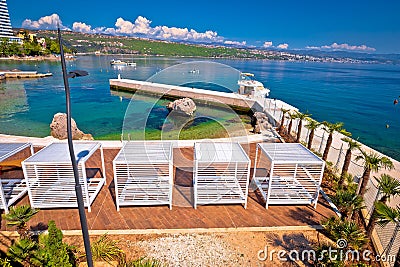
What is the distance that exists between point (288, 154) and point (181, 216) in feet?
9.53

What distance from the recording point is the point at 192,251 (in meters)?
4.11

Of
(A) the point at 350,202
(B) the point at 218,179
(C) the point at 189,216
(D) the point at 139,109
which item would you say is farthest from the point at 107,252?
(D) the point at 139,109

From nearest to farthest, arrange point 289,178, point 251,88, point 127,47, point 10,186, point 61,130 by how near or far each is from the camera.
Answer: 1. point 10,186
2. point 289,178
3. point 61,130
4. point 251,88
5. point 127,47

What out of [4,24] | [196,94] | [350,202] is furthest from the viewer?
[4,24]

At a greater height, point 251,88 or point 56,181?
point 251,88

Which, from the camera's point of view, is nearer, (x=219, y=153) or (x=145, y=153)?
(x=145, y=153)

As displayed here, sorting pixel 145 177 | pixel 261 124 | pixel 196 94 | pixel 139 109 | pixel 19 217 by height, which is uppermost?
pixel 19 217

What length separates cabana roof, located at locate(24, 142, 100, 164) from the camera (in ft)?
15.3

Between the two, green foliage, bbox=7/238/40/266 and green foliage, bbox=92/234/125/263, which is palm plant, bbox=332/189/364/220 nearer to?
green foliage, bbox=92/234/125/263

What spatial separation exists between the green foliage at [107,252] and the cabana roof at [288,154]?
11.7 ft

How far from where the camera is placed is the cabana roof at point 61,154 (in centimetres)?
466

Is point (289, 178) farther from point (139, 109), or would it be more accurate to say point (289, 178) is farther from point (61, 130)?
point (139, 109)

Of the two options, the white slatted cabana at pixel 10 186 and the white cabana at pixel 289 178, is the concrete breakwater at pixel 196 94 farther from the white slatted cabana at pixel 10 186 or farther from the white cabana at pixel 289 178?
the white slatted cabana at pixel 10 186

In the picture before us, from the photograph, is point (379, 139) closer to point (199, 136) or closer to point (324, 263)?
point (199, 136)
